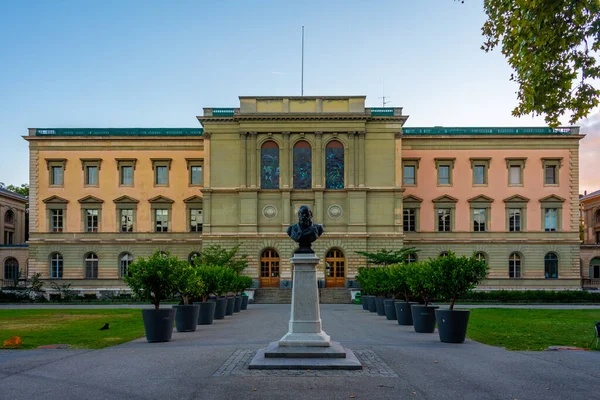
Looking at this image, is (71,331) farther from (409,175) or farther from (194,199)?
(409,175)

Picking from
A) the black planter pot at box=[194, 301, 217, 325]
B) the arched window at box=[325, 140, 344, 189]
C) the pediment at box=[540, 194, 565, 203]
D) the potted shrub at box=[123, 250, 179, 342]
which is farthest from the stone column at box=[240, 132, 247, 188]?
the potted shrub at box=[123, 250, 179, 342]

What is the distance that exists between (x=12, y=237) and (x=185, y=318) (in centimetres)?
6243

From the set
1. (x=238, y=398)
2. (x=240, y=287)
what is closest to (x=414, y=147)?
(x=240, y=287)

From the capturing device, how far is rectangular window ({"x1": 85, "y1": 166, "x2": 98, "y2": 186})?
188ft

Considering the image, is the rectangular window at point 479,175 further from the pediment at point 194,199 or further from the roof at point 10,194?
the roof at point 10,194

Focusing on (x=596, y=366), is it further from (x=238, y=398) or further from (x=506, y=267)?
(x=506, y=267)

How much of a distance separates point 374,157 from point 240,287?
24.4 metres

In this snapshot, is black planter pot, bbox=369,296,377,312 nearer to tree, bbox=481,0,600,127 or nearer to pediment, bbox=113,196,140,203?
tree, bbox=481,0,600,127

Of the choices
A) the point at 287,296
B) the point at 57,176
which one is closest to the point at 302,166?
the point at 287,296

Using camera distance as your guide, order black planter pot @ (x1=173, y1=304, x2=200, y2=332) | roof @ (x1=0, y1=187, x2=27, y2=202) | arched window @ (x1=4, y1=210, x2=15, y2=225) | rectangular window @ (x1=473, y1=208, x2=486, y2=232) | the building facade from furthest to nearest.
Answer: arched window @ (x1=4, y1=210, x2=15, y2=225), roof @ (x1=0, y1=187, x2=27, y2=202), the building facade, rectangular window @ (x1=473, y1=208, x2=486, y2=232), black planter pot @ (x1=173, y1=304, x2=200, y2=332)

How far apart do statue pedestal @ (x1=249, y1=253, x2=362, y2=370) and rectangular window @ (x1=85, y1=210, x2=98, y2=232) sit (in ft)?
155

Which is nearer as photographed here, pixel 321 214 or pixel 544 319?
pixel 544 319

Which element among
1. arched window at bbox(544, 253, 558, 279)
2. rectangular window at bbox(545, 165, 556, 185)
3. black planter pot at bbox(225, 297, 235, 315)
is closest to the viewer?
black planter pot at bbox(225, 297, 235, 315)

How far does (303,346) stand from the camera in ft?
44.0
